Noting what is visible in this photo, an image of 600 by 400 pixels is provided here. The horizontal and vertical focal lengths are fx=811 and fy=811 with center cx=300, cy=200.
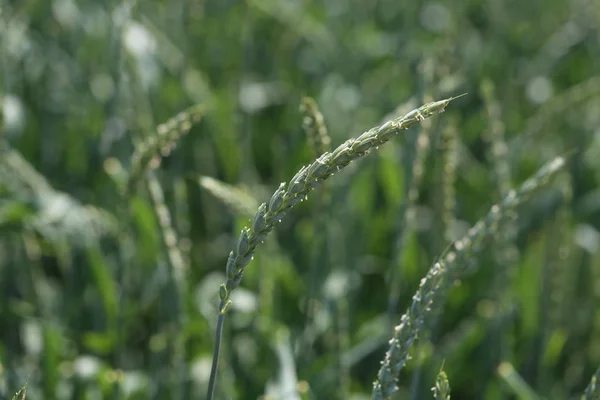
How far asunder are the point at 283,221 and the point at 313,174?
2.04 m

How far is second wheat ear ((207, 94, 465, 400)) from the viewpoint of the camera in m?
0.97

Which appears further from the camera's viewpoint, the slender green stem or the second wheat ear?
the slender green stem

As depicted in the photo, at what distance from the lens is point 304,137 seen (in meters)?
3.05

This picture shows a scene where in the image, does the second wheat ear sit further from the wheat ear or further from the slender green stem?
the wheat ear

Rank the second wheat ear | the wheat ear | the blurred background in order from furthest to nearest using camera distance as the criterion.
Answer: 1. the blurred background
2. the wheat ear
3. the second wheat ear

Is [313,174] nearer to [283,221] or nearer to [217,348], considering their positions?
[217,348]

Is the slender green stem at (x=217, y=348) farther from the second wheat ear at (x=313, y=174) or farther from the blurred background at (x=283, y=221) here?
the blurred background at (x=283, y=221)

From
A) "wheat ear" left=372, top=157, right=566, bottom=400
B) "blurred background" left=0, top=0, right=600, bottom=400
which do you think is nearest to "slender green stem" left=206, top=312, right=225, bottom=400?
"wheat ear" left=372, top=157, right=566, bottom=400

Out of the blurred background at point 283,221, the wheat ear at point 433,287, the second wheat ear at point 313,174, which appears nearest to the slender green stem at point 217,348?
the second wheat ear at point 313,174

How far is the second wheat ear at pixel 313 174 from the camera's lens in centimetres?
97

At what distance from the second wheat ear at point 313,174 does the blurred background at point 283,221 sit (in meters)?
0.54

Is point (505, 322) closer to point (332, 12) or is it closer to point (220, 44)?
point (220, 44)

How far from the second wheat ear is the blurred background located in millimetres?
541

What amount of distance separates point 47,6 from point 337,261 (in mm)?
1792
